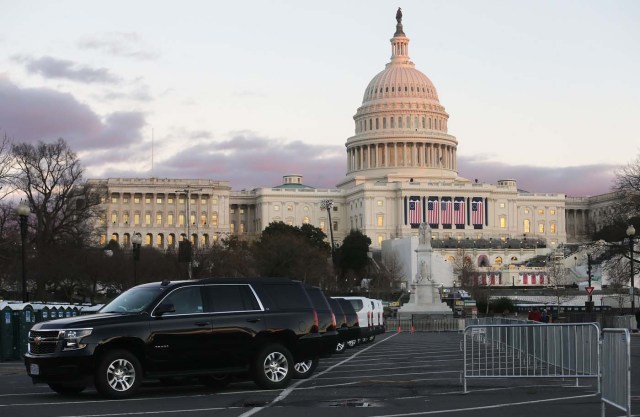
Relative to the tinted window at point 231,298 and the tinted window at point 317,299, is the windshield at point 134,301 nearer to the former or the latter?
the tinted window at point 231,298

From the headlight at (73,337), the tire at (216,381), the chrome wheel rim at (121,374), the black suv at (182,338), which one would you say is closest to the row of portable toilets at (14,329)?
the tire at (216,381)

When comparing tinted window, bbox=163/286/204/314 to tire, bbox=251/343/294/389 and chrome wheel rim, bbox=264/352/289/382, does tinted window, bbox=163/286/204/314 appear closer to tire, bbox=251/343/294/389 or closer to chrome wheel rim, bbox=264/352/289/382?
tire, bbox=251/343/294/389

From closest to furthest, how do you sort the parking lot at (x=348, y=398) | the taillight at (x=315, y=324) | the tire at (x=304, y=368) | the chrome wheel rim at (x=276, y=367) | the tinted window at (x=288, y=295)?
1. the parking lot at (x=348, y=398)
2. the chrome wheel rim at (x=276, y=367)
3. the tinted window at (x=288, y=295)
4. the taillight at (x=315, y=324)
5. the tire at (x=304, y=368)

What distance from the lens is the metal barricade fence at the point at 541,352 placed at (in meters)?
20.2

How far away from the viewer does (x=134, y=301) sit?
2108 cm

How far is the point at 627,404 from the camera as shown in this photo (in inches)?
579

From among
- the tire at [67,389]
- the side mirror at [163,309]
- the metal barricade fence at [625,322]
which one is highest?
the side mirror at [163,309]

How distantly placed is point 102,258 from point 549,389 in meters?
58.9

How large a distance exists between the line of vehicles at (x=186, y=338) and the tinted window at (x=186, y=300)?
2 cm

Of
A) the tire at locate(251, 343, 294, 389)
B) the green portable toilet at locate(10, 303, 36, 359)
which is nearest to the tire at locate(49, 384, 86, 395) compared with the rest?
the tire at locate(251, 343, 294, 389)

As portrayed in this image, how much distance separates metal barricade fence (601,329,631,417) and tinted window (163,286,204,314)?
7621mm

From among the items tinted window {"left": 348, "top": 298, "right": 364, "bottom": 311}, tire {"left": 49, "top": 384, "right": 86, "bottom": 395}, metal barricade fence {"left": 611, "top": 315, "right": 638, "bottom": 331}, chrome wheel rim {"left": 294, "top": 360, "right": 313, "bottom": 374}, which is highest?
tinted window {"left": 348, "top": 298, "right": 364, "bottom": 311}

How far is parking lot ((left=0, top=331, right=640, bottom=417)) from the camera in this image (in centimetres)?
1781

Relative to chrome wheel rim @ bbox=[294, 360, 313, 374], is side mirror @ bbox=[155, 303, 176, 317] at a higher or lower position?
higher
